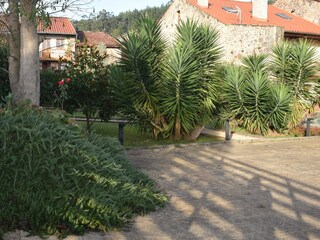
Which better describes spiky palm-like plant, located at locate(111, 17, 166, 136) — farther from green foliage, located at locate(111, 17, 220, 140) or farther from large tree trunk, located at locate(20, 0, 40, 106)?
large tree trunk, located at locate(20, 0, 40, 106)

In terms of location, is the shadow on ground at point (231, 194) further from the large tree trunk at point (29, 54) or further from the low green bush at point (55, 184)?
the large tree trunk at point (29, 54)

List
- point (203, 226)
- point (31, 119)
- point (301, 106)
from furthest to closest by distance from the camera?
point (301, 106)
point (31, 119)
point (203, 226)

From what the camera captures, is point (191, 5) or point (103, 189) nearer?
point (103, 189)

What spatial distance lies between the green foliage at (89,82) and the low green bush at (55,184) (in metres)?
6.21

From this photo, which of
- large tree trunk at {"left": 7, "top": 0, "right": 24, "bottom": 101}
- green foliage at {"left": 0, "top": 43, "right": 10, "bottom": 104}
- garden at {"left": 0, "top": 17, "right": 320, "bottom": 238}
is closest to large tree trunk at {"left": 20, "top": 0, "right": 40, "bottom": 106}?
garden at {"left": 0, "top": 17, "right": 320, "bottom": 238}

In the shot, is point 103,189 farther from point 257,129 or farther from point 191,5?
point 191,5

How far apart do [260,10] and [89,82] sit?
23.7 m

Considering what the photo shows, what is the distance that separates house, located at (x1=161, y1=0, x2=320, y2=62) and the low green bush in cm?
1927

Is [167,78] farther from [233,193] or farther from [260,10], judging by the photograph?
[260,10]

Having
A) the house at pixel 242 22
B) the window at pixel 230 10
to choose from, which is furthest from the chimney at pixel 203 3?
the window at pixel 230 10

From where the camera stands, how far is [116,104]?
11.4 m

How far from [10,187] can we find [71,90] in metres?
7.34

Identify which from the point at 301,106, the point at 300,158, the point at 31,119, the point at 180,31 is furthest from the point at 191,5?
the point at 31,119

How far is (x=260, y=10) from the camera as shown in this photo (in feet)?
105
